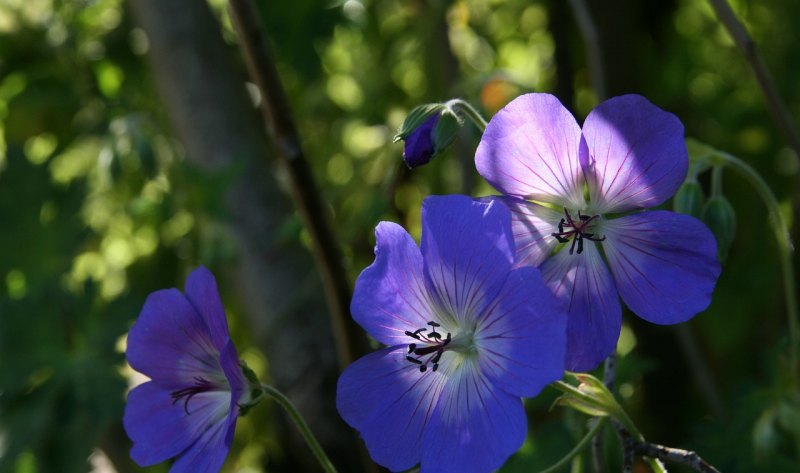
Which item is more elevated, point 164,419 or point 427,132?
point 427,132

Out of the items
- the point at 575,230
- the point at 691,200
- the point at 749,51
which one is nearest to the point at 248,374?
the point at 575,230

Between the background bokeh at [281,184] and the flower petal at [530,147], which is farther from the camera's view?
the background bokeh at [281,184]

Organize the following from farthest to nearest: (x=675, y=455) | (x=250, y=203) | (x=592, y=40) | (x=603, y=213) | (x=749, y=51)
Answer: (x=250, y=203), (x=592, y=40), (x=749, y=51), (x=603, y=213), (x=675, y=455)

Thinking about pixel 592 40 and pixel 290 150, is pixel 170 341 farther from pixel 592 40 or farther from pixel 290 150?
pixel 592 40

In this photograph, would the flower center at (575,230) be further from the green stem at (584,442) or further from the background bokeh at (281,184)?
the background bokeh at (281,184)

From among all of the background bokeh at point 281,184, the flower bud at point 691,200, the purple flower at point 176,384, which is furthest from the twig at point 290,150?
the flower bud at point 691,200

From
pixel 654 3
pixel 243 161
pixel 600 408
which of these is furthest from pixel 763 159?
pixel 600 408

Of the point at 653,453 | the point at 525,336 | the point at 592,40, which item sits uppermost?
the point at 592,40
